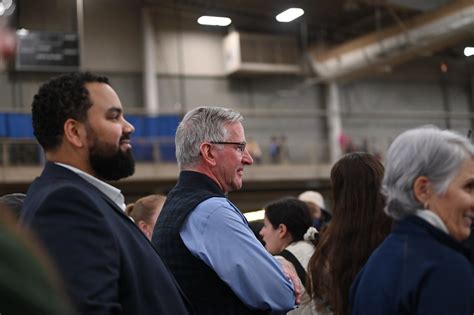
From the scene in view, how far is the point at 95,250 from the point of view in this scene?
1.39 meters

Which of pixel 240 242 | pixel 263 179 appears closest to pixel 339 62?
pixel 263 179

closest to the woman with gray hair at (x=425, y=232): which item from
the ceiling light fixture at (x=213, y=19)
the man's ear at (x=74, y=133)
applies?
the man's ear at (x=74, y=133)

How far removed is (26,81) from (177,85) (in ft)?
11.5

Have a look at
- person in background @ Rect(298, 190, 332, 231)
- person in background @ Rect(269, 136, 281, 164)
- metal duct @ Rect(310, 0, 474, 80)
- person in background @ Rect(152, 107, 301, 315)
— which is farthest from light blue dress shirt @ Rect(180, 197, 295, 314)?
person in background @ Rect(269, 136, 281, 164)

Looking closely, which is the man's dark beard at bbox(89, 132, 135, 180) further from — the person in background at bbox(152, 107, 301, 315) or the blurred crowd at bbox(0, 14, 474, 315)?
the person in background at bbox(152, 107, 301, 315)

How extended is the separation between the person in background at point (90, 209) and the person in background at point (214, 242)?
0.29 metres

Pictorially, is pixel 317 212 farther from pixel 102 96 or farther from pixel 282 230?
pixel 102 96

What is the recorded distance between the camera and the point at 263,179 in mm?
13383

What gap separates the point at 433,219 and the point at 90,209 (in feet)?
2.59

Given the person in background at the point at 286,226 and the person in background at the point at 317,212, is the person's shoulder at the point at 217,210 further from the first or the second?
the person in background at the point at 317,212

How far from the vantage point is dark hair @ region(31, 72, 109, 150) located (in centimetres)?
160

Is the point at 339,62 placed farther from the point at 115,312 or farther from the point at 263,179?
the point at 115,312

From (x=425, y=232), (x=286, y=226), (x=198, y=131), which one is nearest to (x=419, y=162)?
(x=425, y=232)

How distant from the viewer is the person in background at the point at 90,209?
1.37 meters
